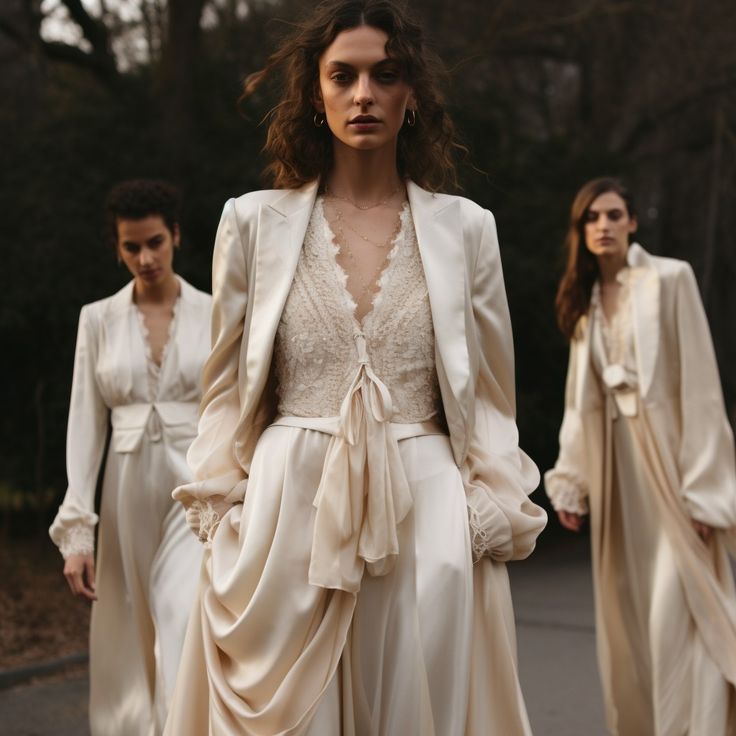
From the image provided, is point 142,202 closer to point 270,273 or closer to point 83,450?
point 83,450

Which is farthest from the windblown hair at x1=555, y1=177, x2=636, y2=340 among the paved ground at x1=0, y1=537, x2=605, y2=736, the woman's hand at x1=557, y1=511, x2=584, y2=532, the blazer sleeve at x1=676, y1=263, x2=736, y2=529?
the paved ground at x1=0, y1=537, x2=605, y2=736

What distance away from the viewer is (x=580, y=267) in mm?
6648

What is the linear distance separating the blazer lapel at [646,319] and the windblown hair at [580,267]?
35 centimetres

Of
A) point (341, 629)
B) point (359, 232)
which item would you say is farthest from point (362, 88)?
point (341, 629)

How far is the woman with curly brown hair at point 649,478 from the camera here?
5.78 meters

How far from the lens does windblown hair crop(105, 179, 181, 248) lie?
19.7 feet

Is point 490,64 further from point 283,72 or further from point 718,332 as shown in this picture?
point 283,72

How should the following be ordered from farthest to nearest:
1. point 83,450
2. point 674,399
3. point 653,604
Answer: point 674,399 → point 653,604 → point 83,450

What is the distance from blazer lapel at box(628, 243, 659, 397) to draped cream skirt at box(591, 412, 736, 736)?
24 centimetres

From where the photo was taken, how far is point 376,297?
132 inches

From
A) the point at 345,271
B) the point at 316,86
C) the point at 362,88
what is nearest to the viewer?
the point at 362,88

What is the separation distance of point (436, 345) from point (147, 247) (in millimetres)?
2994

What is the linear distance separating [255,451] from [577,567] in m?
8.69

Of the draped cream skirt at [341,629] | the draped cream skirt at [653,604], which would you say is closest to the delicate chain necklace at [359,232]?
the draped cream skirt at [341,629]
